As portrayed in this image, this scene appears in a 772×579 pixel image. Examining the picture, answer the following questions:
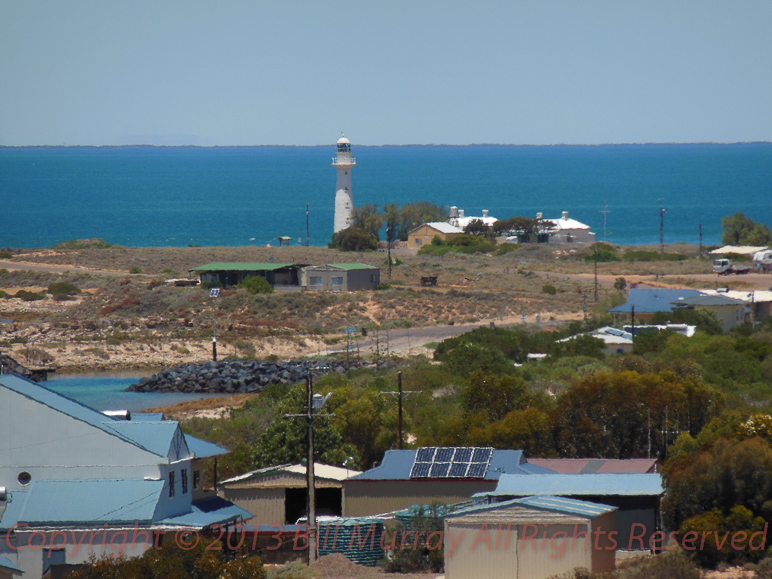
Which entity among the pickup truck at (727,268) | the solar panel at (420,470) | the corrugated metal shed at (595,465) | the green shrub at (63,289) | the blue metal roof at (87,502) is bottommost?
the green shrub at (63,289)

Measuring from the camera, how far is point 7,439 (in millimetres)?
19625

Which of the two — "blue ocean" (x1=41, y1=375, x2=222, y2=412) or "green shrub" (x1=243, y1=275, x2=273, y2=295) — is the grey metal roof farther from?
"green shrub" (x1=243, y1=275, x2=273, y2=295)

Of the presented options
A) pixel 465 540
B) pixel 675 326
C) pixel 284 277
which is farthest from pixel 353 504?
pixel 284 277

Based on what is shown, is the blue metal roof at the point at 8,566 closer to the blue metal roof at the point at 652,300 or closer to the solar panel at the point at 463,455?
the solar panel at the point at 463,455

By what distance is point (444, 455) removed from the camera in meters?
23.2

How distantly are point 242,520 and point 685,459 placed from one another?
29.2 feet

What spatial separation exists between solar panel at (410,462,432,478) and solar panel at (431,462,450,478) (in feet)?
0.41

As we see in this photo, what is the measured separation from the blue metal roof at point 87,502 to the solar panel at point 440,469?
232 inches

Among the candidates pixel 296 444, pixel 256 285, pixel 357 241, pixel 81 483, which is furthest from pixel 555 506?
pixel 357 241

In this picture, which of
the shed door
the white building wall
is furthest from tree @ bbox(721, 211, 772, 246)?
the white building wall

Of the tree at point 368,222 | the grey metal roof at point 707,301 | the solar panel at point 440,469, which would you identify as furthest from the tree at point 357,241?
the solar panel at point 440,469

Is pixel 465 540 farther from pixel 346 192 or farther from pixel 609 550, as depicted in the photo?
pixel 346 192

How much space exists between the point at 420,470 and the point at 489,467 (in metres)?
1.42

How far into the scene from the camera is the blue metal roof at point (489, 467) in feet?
74.2
